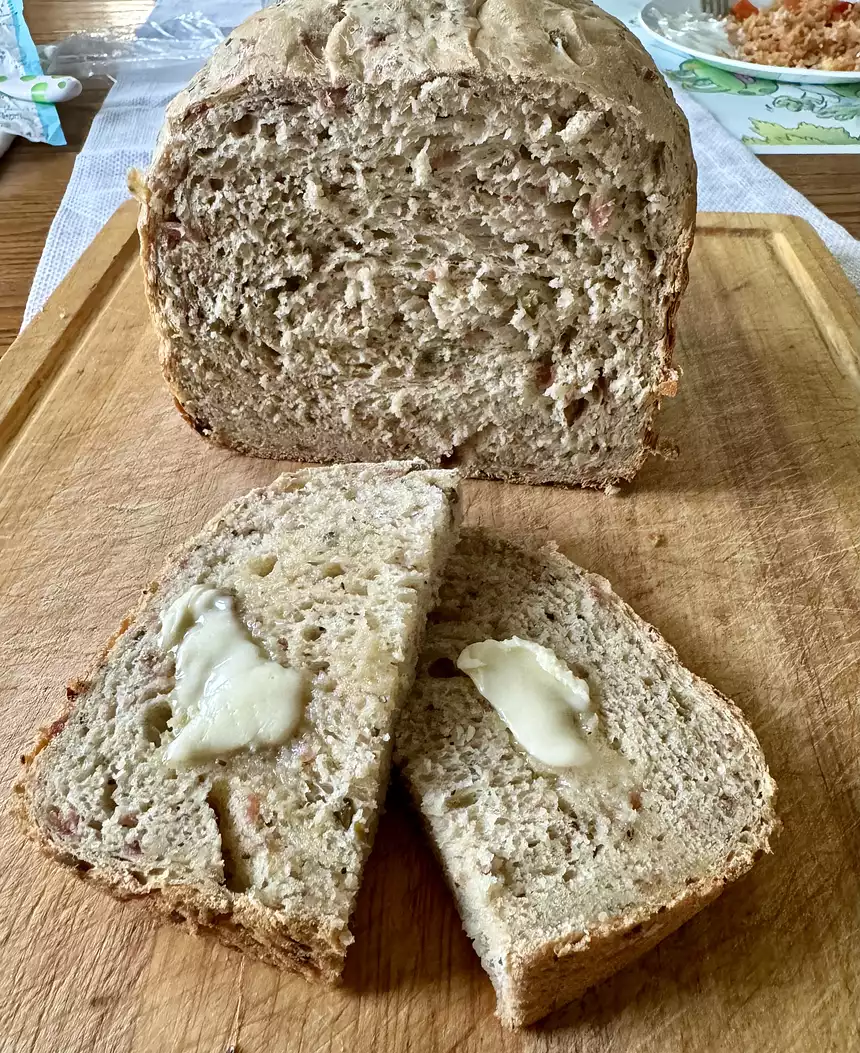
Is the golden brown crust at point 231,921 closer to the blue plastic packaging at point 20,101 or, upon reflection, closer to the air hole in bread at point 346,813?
the air hole in bread at point 346,813

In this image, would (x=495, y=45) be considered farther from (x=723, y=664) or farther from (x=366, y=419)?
(x=723, y=664)

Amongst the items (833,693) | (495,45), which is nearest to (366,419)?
(495,45)

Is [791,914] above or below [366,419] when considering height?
below

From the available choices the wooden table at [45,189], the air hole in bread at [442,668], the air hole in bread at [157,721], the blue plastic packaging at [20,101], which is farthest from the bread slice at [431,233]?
the blue plastic packaging at [20,101]

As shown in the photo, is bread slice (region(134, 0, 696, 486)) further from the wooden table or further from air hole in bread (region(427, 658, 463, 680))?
the wooden table

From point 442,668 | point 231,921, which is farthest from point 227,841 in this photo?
point 442,668
